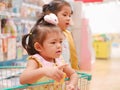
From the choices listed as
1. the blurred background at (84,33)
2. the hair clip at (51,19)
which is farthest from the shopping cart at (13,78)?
the blurred background at (84,33)

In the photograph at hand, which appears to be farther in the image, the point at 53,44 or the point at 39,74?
the point at 53,44

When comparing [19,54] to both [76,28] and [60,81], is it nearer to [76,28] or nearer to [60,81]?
[60,81]

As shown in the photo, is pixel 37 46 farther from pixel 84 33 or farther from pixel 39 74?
pixel 84 33

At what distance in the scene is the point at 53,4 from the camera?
1819 mm

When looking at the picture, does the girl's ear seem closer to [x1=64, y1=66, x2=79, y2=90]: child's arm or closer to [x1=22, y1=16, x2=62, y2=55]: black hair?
[x1=22, y1=16, x2=62, y2=55]: black hair

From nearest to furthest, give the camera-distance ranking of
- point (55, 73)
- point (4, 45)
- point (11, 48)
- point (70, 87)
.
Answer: point (55, 73) < point (70, 87) < point (4, 45) < point (11, 48)

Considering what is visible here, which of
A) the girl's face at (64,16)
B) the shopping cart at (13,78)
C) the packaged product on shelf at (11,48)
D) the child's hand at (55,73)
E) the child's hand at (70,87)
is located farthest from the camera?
the packaged product on shelf at (11,48)

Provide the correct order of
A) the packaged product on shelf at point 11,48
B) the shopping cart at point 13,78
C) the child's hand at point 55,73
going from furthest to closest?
the packaged product on shelf at point 11,48
the shopping cart at point 13,78
the child's hand at point 55,73

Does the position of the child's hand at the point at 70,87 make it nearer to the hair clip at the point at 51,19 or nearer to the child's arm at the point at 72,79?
the child's arm at the point at 72,79

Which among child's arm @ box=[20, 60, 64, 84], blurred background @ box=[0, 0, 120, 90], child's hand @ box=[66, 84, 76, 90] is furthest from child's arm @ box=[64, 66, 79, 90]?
blurred background @ box=[0, 0, 120, 90]

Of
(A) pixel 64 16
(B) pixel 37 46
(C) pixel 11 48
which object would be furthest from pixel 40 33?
(C) pixel 11 48

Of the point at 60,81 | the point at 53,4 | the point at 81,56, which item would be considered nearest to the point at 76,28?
the point at 81,56

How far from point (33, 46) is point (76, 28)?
302 centimetres

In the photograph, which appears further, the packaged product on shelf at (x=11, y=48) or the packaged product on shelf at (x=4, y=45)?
the packaged product on shelf at (x=11, y=48)
